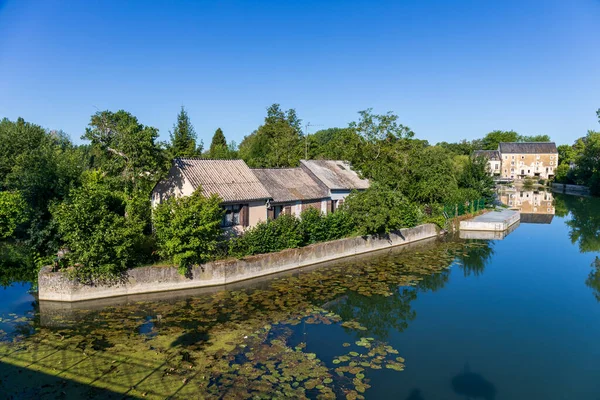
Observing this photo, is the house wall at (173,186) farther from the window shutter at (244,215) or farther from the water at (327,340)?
the water at (327,340)

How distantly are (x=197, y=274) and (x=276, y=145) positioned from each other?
33397mm

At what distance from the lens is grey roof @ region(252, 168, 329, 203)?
101ft

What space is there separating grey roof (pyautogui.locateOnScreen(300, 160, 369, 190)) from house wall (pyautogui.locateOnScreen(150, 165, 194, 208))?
13.0 m

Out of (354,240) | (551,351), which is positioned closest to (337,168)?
(354,240)

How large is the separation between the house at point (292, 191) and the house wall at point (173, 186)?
589 centimetres

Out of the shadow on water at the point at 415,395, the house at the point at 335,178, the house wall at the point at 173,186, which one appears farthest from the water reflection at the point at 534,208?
the shadow on water at the point at 415,395

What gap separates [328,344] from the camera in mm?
15539

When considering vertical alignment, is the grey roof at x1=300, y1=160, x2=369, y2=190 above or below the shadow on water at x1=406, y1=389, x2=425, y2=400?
above

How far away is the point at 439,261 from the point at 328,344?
15.8m

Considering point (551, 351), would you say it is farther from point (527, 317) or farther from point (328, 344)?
point (328, 344)

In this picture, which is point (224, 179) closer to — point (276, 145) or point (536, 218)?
point (276, 145)

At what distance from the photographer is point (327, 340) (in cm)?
1592

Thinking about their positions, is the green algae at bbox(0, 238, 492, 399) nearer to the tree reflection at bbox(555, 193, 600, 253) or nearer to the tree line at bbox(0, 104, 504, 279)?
the tree line at bbox(0, 104, 504, 279)

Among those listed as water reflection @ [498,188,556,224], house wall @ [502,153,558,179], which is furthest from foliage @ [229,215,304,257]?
house wall @ [502,153,558,179]
